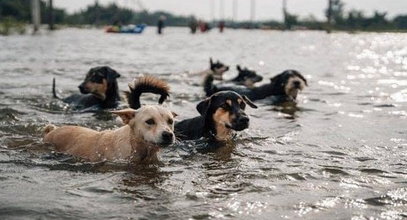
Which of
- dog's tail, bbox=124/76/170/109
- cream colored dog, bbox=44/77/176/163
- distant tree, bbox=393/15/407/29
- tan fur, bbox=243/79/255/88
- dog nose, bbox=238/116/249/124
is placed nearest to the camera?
cream colored dog, bbox=44/77/176/163

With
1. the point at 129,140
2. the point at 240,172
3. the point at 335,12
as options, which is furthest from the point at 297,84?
the point at 335,12

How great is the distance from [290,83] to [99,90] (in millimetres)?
4899

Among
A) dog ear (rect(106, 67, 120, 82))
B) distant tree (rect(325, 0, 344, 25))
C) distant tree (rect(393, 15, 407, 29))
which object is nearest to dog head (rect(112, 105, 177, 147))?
dog ear (rect(106, 67, 120, 82))

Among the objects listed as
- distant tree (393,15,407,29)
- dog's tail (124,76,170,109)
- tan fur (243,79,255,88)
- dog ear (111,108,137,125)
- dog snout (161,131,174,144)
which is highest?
distant tree (393,15,407,29)

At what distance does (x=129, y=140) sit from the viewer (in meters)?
6.72

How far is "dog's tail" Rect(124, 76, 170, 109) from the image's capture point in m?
7.71

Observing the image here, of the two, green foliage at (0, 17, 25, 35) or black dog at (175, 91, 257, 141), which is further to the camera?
green foliage at (0, 17, 25, 35)

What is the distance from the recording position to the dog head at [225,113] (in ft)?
26.5

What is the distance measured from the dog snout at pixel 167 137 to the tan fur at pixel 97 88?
5.68m

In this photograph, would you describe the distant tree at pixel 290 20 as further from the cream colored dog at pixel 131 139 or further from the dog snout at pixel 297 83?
the cream colored dog at pixel 131 139

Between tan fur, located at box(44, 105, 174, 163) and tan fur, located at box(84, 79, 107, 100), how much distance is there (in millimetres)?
4359

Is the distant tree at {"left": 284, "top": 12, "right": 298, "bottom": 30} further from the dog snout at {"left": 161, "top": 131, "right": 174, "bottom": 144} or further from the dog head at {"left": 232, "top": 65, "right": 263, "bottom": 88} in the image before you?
the dog snout at {"left": 161, "top": 131, "right": 174, "bottom": 144}

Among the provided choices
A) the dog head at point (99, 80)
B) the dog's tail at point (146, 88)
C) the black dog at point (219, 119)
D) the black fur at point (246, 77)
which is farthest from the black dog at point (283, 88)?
the dog's tail at point (146, 88)

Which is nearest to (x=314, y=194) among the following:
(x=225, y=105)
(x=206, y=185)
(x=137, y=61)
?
(x=206, y=185)
